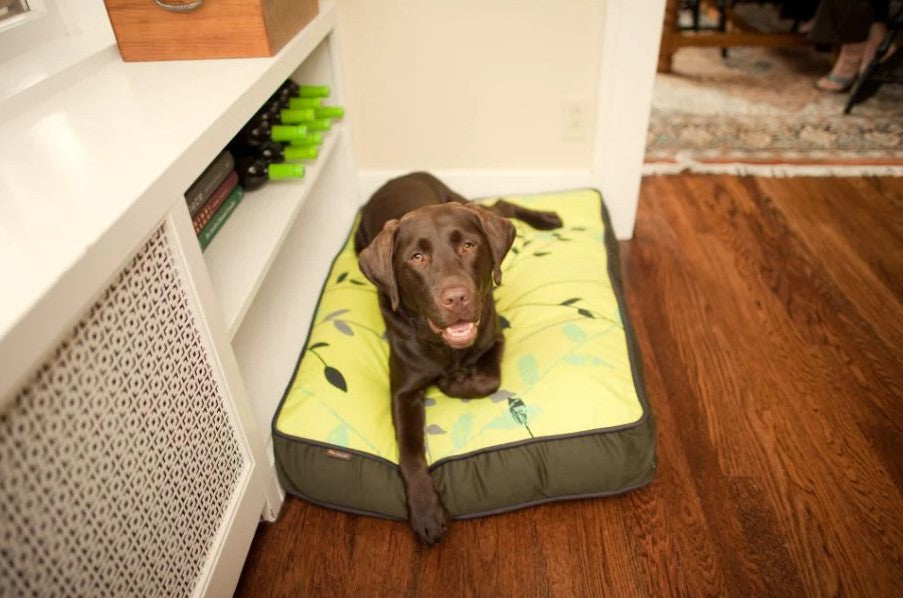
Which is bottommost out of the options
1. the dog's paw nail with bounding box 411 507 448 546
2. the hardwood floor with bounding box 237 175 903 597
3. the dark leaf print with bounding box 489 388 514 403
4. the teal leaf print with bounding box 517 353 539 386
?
the hardwood floor with bounding box 237 175 903 597

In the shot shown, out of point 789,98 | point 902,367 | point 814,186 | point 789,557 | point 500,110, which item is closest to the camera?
point 789,557

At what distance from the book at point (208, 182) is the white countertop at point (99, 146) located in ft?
0.78

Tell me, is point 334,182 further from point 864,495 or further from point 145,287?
point 864,495

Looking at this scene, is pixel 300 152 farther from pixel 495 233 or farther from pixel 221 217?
pixel 495 233

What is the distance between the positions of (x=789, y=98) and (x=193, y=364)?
3.77m

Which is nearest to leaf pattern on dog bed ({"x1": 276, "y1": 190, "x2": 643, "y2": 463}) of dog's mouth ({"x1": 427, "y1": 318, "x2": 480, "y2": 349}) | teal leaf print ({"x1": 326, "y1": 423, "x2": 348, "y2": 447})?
teal leaf print ({"x1": 326, "y1": 423, "x2": 348, "y2": 447})

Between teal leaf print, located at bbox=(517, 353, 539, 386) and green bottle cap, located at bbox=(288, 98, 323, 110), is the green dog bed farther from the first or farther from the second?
green bottle cap, located at bbox=(288, 98, 323, 110)

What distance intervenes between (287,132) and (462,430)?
1.00 metres

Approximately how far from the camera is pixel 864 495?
1436mm

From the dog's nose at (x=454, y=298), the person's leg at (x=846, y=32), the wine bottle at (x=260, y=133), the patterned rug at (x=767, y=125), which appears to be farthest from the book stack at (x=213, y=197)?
the person's leg at (x=846, y=32)

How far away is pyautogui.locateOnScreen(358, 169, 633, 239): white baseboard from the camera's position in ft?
7.95

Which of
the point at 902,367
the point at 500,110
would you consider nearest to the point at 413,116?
the point at 500,110

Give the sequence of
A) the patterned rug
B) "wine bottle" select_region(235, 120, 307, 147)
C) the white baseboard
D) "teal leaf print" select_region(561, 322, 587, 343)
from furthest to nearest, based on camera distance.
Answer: the patterned rug → the white baseboard → "wine bottle" select_region(235, 120, 307, 147) → "teal leaf print" select_region(561, 322, 587, 343)

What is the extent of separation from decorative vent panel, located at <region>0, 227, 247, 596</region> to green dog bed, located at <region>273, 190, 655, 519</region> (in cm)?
30
